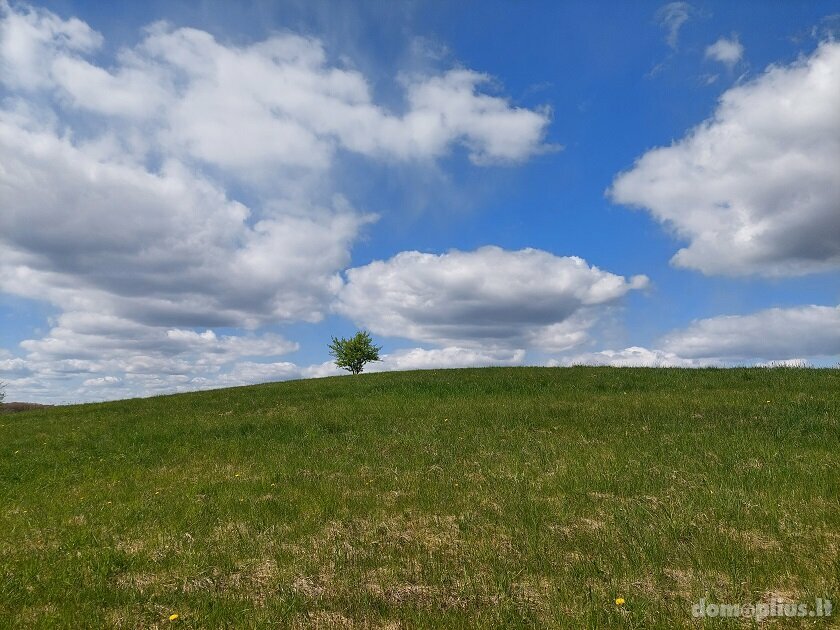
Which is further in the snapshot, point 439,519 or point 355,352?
point 355,352

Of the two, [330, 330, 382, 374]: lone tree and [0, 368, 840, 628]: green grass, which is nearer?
[0, 368, 840, 628]: green grass

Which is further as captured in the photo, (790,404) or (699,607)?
(790,404)

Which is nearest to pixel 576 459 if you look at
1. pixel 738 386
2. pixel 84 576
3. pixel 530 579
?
pixel 530 579

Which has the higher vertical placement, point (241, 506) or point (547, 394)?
point (547, 394)

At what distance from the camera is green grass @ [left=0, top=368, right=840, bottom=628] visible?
602cm

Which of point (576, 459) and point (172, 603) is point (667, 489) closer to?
point (576, 459)

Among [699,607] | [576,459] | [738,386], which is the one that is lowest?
[699,607]

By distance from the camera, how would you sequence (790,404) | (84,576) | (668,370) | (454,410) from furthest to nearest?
(668,370)
(454,410)
(790,404)
(84,576)

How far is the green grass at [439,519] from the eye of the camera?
602cm

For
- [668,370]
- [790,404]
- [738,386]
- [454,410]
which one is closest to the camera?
[790,404]

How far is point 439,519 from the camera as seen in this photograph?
8.73 meters

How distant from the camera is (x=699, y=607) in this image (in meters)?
5.60

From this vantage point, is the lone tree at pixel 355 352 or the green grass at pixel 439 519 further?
the lone tree at pixel 355 352

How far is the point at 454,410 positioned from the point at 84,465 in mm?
12465
